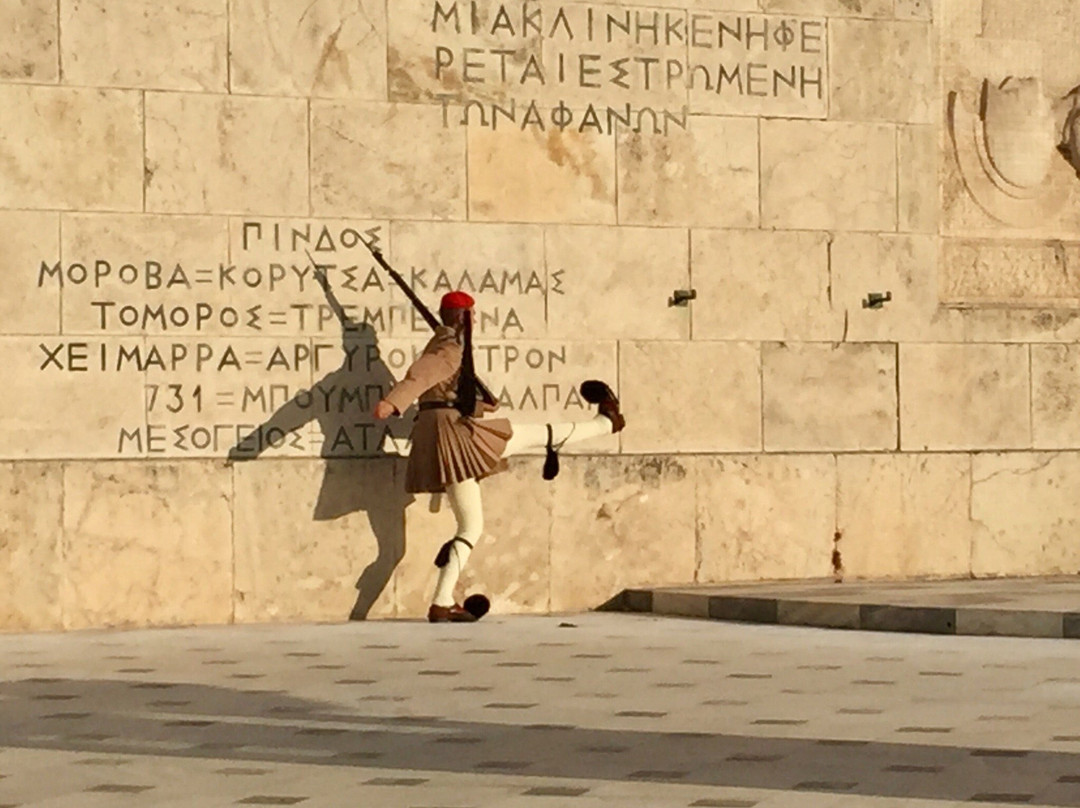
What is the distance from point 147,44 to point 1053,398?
22.6 ft

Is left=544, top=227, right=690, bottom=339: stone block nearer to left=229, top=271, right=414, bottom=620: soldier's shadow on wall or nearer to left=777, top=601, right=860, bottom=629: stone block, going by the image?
left=229, top=271, right=414, bottom=620: soldier's shadow on wall

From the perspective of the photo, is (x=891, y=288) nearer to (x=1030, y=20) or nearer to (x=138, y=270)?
(x=1030, y=20)

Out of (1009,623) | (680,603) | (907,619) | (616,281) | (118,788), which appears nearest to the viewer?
(118,788)

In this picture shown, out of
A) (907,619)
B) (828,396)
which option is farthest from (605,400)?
(907,619)

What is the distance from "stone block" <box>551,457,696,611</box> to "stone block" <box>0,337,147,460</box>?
9.38 feet

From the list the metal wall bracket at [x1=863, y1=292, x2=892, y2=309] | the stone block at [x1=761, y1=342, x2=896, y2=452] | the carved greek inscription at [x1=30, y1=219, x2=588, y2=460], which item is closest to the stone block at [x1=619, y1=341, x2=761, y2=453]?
the stone block at [x1=761, y1=342, x2=896, y2=452]

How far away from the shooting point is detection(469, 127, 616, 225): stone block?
16.3 metres

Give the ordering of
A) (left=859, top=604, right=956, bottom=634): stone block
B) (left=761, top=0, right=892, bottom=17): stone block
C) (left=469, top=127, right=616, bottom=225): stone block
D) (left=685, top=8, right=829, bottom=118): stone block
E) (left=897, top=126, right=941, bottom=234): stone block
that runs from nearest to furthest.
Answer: (left=859, top=604, right=956, bottom=634): stone block < (left=469, top=127, right=616, bottom=225): stone block < (left=685, top=8, right=829, bottom=118): stone block < (left=761, top=0, right=892, bottom=17): stone block < (left=897, top=126, right=941, bottom=234): stone block

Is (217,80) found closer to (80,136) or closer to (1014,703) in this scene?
(80,136)

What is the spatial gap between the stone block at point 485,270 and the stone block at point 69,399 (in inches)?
73.1

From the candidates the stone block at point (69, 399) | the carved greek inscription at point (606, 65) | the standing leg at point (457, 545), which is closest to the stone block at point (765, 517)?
the standing leg at point (457, 545)

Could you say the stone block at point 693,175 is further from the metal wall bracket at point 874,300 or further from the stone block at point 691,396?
the metal wall bracket at point 874,300

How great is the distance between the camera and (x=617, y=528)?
1652 cm

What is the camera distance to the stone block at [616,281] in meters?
16.5
